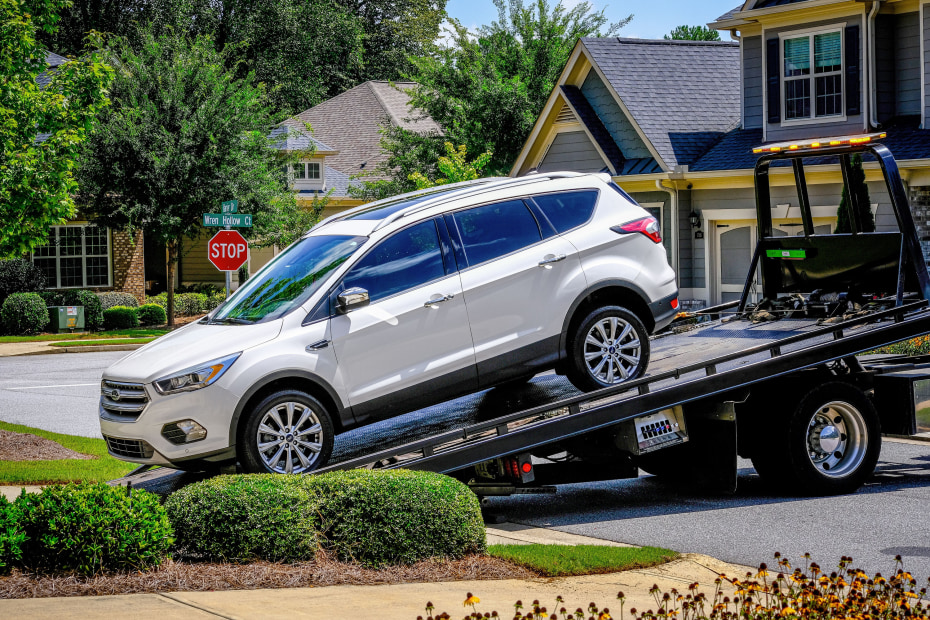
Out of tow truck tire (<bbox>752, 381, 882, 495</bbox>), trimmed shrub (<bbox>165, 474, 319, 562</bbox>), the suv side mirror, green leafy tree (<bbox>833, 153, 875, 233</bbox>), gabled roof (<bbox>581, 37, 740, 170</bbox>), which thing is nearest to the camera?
trimmed shrub (<bbox>165, 474, 319, 562</bbox>)

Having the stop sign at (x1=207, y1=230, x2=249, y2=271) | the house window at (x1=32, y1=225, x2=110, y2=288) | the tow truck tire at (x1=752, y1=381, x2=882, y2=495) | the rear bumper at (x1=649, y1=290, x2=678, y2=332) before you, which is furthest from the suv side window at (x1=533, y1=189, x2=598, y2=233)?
the house window at (x1=32, y1=225, x2=110, y2=288)

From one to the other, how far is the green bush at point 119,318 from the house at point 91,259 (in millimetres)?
2335

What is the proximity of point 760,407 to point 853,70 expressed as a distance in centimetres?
1378

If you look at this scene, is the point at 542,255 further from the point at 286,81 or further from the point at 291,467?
the point at 286,81

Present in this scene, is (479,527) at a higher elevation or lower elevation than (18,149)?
lower

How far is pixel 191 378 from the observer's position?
7.66 metres

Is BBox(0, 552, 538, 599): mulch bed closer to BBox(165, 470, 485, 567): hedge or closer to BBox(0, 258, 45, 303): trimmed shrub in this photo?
BBox(165, 470, 485, 567): hedge

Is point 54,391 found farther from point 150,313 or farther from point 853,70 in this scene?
point 150,313

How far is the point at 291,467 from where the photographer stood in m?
7.84

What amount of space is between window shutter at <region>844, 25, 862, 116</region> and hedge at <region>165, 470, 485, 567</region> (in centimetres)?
1671

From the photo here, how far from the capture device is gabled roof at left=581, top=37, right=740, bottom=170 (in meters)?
24.2

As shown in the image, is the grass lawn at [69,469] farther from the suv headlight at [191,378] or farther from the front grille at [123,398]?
the suv headlight at [191,378]

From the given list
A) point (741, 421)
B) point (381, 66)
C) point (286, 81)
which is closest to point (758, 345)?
point (741, 421)

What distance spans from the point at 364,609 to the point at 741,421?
487 cm
